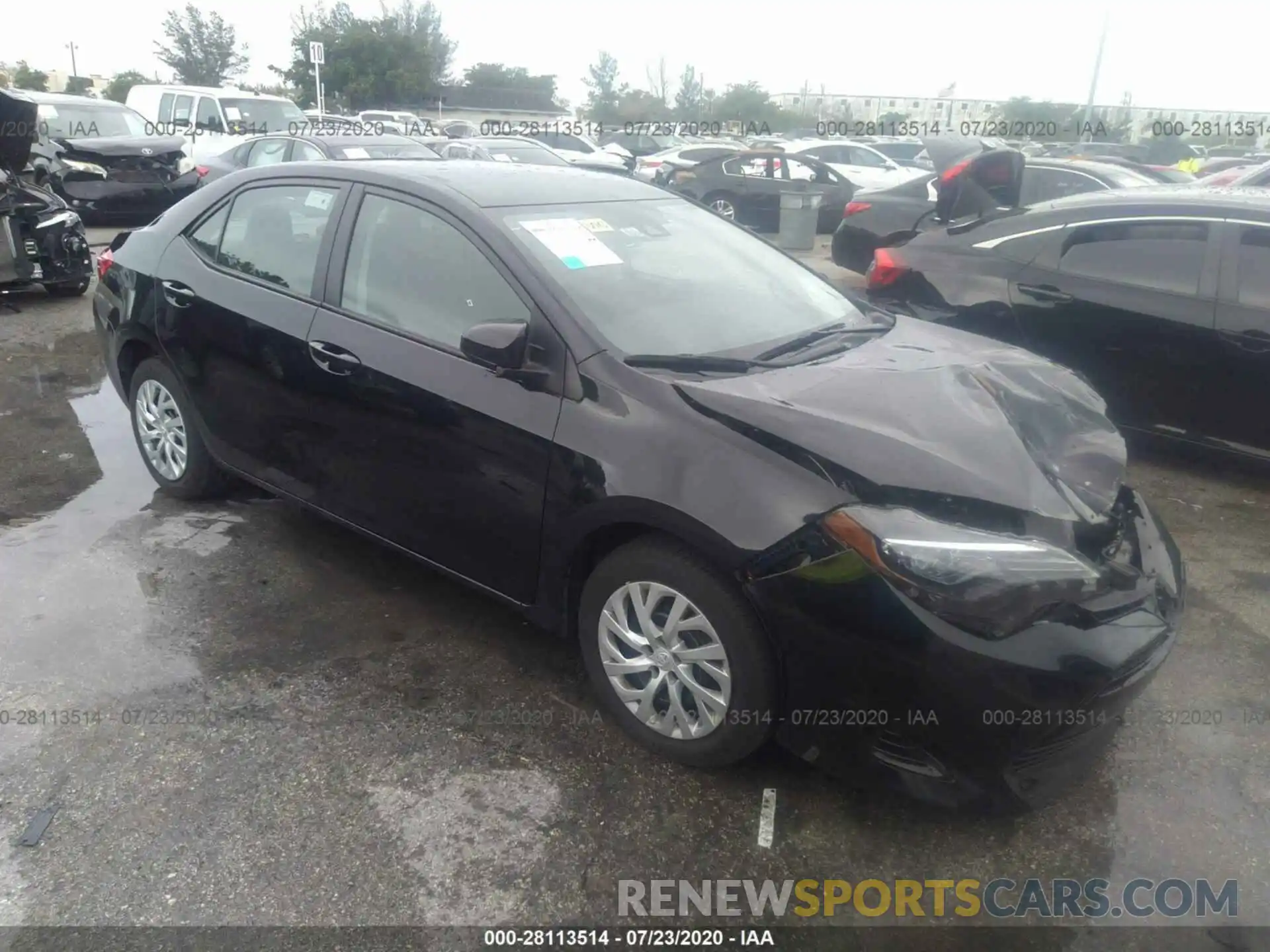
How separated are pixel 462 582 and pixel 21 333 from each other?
638cm

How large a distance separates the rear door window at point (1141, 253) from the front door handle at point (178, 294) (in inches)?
168

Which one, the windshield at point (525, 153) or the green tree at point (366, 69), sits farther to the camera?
the green tree at point (366, 69)

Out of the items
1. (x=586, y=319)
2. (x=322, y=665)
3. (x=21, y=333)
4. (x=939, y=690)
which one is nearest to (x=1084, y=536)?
(x=939, y=690)

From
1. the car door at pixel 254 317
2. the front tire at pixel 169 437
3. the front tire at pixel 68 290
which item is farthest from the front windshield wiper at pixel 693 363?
Result: the front tire at pixel 68 290

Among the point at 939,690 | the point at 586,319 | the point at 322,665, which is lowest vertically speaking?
the point at 322,665

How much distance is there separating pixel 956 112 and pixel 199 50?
44141 mm

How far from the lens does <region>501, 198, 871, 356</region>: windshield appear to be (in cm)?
302

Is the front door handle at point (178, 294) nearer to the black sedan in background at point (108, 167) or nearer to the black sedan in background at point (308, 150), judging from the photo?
the black sedan in background at point (308, 150)

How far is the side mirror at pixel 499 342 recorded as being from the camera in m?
2.83

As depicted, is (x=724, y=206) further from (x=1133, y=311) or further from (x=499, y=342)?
(x=499, y=342)

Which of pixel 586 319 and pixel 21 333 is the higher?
pixel 586 319

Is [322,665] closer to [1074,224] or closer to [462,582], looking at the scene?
[462,582]

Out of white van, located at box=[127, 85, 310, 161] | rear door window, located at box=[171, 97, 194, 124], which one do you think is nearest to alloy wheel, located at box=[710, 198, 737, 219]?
white van, located at box=[127, 85, 310, 161]

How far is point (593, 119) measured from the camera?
54.2 meters
